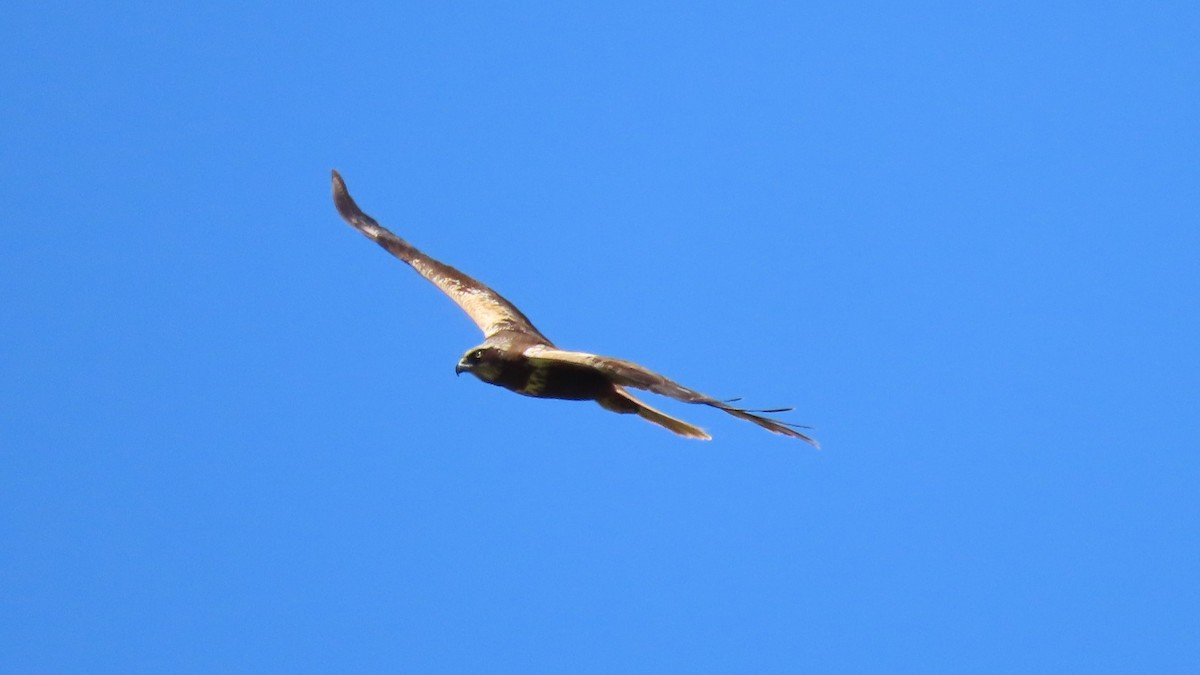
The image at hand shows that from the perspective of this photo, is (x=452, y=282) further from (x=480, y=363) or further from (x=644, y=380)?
(x=644, y=380)

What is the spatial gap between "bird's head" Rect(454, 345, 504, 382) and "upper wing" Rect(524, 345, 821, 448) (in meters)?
0.35

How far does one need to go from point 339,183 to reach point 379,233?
908mm

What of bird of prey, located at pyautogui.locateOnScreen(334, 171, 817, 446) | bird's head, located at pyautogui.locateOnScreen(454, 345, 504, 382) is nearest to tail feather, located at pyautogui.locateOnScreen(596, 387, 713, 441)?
bird of prey, located at pyautogui.locateOnScreen(334, 171, 817, 446)

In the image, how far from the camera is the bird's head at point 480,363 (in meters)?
10.8

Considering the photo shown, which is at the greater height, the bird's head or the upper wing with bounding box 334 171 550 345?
the upper wing with bounding box 334 171 550 345

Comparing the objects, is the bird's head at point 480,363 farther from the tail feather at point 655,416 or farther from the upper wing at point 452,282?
the tail feather at point 655,416

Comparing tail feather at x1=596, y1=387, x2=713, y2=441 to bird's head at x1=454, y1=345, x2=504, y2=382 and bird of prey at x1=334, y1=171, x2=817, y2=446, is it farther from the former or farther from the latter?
bird's head at x1=454, y1=345, x2=504, y2=382

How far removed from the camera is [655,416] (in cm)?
1131

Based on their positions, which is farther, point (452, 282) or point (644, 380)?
point (452, 282)

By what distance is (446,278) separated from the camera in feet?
43.3

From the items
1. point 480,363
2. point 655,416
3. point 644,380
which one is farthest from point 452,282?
point 644,380

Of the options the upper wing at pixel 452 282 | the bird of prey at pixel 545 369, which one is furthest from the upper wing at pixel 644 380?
the upper wing at pixel 452 282

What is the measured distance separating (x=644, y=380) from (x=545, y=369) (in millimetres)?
1281

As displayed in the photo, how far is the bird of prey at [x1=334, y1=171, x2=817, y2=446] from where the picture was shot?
9.17 m
